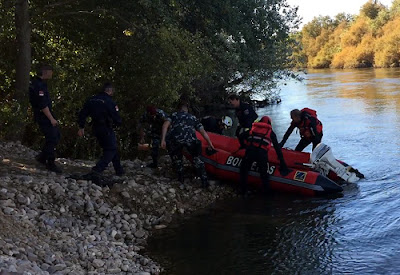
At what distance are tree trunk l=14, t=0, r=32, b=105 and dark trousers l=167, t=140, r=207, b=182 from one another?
3.61m

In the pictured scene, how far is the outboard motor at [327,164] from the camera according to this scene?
30.5 ft

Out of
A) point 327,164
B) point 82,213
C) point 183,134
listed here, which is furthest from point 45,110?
point 327,164

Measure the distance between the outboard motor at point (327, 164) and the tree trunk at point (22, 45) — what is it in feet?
19.4

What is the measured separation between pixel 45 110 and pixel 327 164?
509 cm

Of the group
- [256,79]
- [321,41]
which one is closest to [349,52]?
[321,41]

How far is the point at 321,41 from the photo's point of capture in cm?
7431

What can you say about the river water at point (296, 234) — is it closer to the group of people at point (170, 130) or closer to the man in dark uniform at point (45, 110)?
the group of people at point (170, 130)

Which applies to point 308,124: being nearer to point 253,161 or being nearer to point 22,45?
point 253,161

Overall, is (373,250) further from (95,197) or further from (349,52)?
(349,52)

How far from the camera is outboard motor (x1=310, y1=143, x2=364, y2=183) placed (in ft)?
30.5

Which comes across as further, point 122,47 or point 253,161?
point 122,47

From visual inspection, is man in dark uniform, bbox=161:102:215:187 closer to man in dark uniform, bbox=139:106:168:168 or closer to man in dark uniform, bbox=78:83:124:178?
man in dark uniform, bbox=139:106:168:168

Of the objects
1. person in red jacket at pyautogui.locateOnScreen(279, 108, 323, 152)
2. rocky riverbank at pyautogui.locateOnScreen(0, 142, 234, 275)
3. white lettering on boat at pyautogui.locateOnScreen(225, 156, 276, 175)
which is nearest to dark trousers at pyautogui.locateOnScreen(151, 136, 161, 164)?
rocky riverbank at pyautogui.locateOnScreen(0, 142, 234, 275)

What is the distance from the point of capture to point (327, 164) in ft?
30.7
